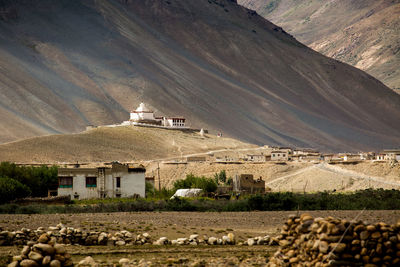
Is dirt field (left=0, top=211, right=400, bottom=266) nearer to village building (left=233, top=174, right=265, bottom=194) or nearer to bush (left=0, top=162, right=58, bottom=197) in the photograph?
bush (left=0, top=162, right=58, bottom=197)

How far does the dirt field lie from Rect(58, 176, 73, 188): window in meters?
12.5

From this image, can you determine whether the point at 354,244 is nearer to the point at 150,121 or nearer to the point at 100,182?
the point at 100,182

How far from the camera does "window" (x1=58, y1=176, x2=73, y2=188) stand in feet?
139

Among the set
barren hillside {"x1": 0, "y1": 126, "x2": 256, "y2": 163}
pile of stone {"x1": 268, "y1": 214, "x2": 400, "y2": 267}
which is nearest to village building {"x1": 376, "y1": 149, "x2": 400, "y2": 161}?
barren hillside {"x1": 0, "y1": 126, "x2": 256, "y2": 163}

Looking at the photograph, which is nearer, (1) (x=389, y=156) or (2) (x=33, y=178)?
(2) (x=33, y=178)

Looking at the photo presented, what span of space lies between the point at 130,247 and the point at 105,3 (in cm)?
17068

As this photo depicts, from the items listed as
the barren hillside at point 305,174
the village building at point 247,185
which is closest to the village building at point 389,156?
the barren hillside at point 305,174

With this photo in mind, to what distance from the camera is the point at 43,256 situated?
48.4ft

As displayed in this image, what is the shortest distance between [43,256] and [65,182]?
28.0 meters

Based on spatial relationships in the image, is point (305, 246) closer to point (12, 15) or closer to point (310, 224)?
point (310, 224)

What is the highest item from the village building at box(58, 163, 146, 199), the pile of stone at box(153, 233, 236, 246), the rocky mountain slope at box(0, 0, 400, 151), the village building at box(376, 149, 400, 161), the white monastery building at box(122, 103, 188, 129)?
the rocky mountain slope at box(0, 0, 400, 151)

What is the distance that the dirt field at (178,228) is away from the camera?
18672mm

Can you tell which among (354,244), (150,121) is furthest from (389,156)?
(354,244)

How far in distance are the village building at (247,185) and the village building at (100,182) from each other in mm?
8297
